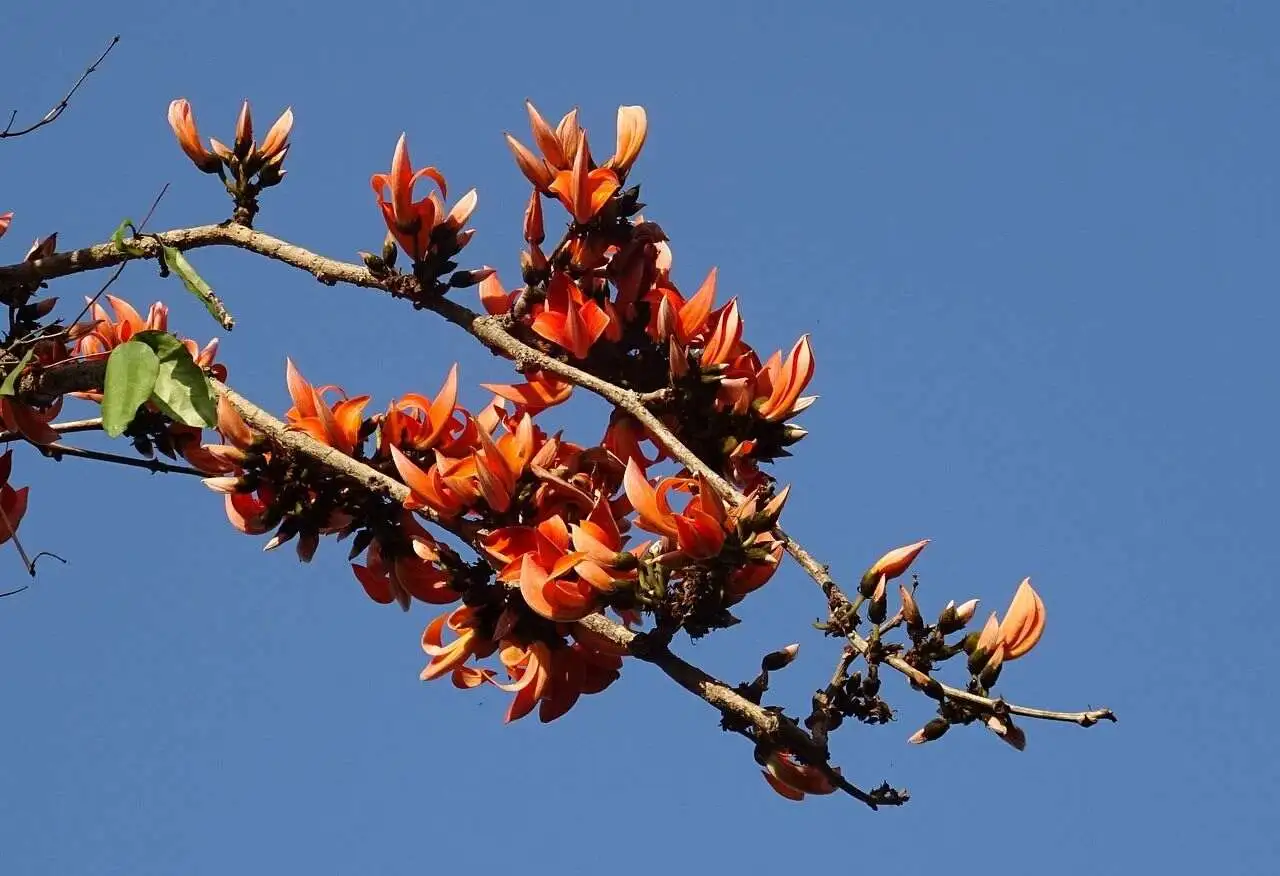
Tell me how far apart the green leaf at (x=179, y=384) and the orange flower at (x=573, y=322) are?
473 mm

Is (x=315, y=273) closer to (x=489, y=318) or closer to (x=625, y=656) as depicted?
(x=489, y=318)

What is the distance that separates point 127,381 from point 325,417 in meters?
0.31

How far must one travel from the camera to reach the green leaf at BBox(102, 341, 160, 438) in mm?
2178

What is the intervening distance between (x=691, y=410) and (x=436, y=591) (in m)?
0.44

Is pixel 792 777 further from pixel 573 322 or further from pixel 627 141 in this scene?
pixel 627 141

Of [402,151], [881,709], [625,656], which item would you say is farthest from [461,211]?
[881,709]

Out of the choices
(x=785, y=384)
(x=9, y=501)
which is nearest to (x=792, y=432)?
(x=785, y=384)

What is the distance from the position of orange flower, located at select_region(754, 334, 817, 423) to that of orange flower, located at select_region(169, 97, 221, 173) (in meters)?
0.99

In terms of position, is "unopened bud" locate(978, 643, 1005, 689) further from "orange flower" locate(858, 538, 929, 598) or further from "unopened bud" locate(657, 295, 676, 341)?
"unopened bud" locate(657, 295, 676, 341)

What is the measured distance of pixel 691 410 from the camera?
233cm

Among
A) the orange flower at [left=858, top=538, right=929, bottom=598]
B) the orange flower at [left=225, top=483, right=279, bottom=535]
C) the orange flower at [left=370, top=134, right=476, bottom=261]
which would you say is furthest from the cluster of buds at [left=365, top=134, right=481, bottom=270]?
the orange flower at [left=858, top=538, right=929, bottom=598]

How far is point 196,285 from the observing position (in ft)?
7.89

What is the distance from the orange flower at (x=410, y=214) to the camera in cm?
253

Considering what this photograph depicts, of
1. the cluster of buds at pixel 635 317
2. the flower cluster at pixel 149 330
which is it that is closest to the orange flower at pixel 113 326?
the flower cluster at pixel 149 330
